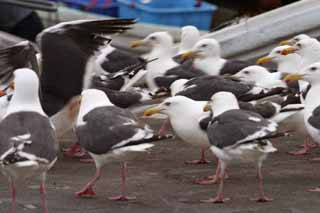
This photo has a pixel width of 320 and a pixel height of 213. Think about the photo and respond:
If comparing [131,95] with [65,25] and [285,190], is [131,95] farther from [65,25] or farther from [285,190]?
[285,190]

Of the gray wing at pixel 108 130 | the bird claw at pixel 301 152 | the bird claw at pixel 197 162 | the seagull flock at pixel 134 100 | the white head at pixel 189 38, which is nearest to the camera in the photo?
the seagull flock at pixel 134 100

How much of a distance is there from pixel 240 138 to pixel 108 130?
97 cm

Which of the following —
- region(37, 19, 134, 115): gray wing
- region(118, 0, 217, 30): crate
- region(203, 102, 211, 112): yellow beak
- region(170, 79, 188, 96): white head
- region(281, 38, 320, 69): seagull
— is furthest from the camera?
region(118, 0, 217, 30): crate

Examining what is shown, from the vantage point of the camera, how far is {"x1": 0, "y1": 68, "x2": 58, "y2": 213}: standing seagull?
7.43 meters

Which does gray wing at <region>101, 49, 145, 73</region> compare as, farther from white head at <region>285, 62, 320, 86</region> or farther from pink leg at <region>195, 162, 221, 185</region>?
pink leg at <region>195, 162, 221, 185</region>

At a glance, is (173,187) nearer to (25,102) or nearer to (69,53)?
(25,102)

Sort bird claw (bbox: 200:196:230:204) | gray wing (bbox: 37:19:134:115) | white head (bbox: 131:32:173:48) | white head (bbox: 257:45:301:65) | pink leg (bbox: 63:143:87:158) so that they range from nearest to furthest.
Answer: bird claw (bbox: 200:196:230:204) → gray wing (bbox: 37:19:134:115) → pink leg (bbox: 63:143:87:158) → white head (bbox: 257:45:301:65) → white head (bbox: 131:32:173:48)

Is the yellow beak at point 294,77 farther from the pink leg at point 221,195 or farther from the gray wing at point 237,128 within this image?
the pink leg at point 221,195

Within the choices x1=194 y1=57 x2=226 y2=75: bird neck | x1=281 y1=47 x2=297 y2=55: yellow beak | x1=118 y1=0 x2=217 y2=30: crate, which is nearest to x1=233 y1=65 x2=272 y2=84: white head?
x1=281 y1=47 x2=297 y2=55: yellow beak

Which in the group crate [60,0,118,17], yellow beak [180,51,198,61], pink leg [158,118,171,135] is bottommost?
crate [60,0,118,17]

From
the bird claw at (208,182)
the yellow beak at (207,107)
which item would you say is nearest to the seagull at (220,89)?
the yellow beak at (207,107)

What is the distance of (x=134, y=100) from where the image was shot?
1015 centimetres

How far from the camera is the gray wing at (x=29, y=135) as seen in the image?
7.53 meters

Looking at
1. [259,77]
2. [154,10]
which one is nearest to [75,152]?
[259,77]
